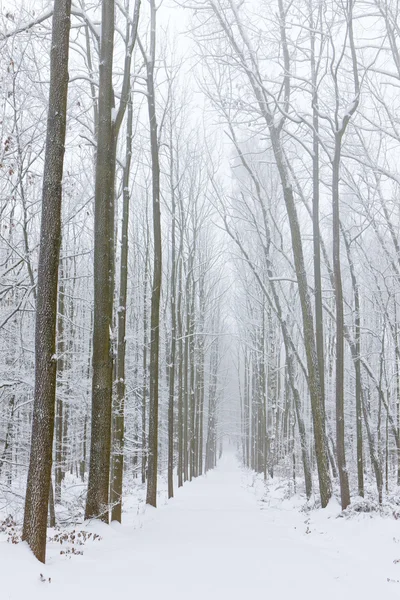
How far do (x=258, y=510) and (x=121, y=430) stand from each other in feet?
16.4

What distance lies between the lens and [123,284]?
1202 centimetres

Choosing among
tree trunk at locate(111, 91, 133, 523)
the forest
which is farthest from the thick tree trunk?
tree trunk at locate(111, 91, 133, 523)

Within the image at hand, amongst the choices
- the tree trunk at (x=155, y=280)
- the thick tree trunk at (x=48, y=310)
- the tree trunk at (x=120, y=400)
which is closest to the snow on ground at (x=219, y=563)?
the thick tree trunk at (x=48, y=310)

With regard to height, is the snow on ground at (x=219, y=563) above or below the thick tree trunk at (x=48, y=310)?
below

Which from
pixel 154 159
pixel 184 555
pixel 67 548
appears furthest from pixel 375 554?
pixel 154 159

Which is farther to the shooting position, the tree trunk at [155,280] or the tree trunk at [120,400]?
the tree trunk at [155,280]

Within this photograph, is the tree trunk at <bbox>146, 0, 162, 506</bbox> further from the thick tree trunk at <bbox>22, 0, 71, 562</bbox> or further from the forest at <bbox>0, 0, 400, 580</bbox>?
the thick tree trunk at <bbox>22, 0, 71, 562</bbox>

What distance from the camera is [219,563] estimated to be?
6219 millimetres

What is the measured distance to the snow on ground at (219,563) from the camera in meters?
4.65

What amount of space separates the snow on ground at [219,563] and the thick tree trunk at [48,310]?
1.22 feet

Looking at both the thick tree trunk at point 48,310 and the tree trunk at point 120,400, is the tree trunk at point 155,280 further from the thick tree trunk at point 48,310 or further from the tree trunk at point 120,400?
the thick tree trunk at point 48,310

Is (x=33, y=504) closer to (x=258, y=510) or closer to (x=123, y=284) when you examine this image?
(x=123, y=284)

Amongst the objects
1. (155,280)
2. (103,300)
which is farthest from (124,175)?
(103,300)

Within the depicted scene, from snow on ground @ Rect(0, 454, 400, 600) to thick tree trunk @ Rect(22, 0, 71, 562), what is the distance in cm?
37
